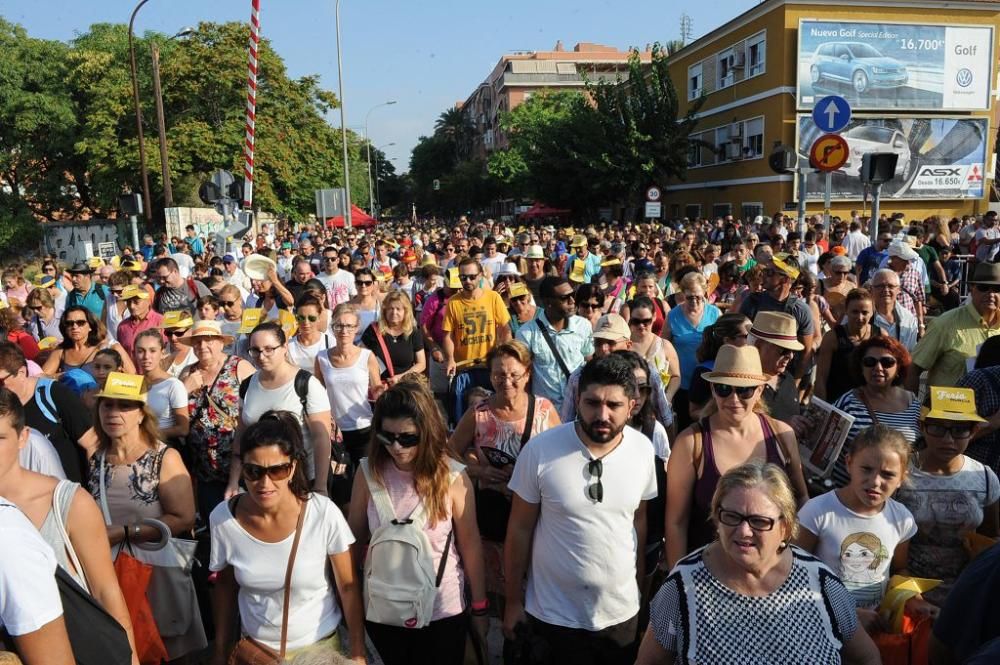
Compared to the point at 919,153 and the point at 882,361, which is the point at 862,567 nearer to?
the point at 882,361

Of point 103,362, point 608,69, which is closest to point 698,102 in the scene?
point 103,362

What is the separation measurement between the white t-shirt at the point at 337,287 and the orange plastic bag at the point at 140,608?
234 inches

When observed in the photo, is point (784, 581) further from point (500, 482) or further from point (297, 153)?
point (297, 153)

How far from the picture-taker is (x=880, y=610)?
288 cm

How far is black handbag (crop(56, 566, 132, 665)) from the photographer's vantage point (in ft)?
6.88

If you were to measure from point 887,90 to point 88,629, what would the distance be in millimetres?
32001

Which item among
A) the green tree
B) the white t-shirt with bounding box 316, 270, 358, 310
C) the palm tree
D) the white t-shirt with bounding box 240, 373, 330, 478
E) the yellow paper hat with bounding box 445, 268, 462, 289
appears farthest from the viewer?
the palm tree

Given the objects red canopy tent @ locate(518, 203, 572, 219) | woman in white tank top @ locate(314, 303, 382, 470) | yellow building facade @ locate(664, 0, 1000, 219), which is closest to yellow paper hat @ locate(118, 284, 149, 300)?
woman in white tank top @ locate(314, 303, 382, 470)

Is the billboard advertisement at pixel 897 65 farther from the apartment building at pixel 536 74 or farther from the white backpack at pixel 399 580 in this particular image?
the apartment building at pixel 536 74

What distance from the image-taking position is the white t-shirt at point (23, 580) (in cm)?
187

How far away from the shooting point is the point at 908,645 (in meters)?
2.63

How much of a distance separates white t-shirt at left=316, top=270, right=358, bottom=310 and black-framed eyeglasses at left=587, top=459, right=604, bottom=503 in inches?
251

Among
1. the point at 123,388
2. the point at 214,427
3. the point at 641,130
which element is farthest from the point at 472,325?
the point at 641,130

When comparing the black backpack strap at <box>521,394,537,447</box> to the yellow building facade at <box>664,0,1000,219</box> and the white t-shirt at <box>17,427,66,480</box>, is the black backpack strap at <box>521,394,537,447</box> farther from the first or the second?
the yellow building facade at <box>664,0,1000,219</box>
